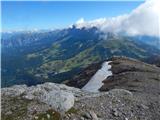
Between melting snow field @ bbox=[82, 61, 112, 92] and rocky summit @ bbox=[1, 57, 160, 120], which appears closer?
rocky summit @ bbox=[1, 57, 160, 120]

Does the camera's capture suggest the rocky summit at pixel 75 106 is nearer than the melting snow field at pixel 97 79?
Yes

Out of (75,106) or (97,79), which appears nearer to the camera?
(75,106)

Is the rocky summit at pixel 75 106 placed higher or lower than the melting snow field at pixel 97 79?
higher

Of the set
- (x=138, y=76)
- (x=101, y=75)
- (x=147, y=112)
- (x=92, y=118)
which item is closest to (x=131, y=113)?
(x=147, y=112)

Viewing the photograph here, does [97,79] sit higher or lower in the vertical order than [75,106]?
lower

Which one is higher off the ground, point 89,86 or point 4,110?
point 4,110

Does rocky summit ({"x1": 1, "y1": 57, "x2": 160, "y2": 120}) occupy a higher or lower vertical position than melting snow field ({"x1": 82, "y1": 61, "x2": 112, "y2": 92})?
higher

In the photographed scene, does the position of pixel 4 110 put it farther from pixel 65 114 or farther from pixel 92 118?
pixel 92 118

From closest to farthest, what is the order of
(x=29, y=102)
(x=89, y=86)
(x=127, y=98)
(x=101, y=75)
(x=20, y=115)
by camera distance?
(x=20, y=115)
(x=29, y=102)
(x=127, y=98)
(x=89, y=86)
(x=101, y=75)
